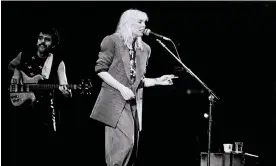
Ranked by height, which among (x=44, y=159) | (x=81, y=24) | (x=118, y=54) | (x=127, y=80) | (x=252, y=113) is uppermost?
(x=81, y=24)

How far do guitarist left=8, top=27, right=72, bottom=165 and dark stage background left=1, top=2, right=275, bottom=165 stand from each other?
0.09 m

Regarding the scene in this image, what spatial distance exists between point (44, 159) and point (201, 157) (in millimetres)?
1466

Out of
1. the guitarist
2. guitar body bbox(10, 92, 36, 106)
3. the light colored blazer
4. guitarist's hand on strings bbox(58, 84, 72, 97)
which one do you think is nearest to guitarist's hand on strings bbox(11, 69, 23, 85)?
the guitarist

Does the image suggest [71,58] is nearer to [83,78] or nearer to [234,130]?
[83,78]

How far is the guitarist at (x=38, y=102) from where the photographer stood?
3660 millimetres

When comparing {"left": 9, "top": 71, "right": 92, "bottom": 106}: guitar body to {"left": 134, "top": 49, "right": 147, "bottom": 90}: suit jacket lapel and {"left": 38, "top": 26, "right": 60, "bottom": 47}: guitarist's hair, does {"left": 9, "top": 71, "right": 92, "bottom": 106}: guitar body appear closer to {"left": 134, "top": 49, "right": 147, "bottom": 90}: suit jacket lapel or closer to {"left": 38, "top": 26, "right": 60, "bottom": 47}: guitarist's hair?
{"left": 38, "top": 26, "right": 60, "bottom": 47}: guitarist's hair

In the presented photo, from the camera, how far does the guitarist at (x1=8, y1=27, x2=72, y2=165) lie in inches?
144

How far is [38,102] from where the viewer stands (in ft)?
12.1

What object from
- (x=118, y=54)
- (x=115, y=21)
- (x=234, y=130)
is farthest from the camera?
(x=234, y=130)

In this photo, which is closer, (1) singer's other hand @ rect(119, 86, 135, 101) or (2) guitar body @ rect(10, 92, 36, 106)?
(1) singer's other hand @ rect(119, 86, 135, 101)

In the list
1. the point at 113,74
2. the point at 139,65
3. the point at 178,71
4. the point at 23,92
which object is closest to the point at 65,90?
the point at 23,92

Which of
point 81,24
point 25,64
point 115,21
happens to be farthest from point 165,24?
point 25,64

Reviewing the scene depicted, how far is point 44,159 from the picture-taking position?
3.68 meters

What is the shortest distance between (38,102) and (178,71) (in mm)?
1316
